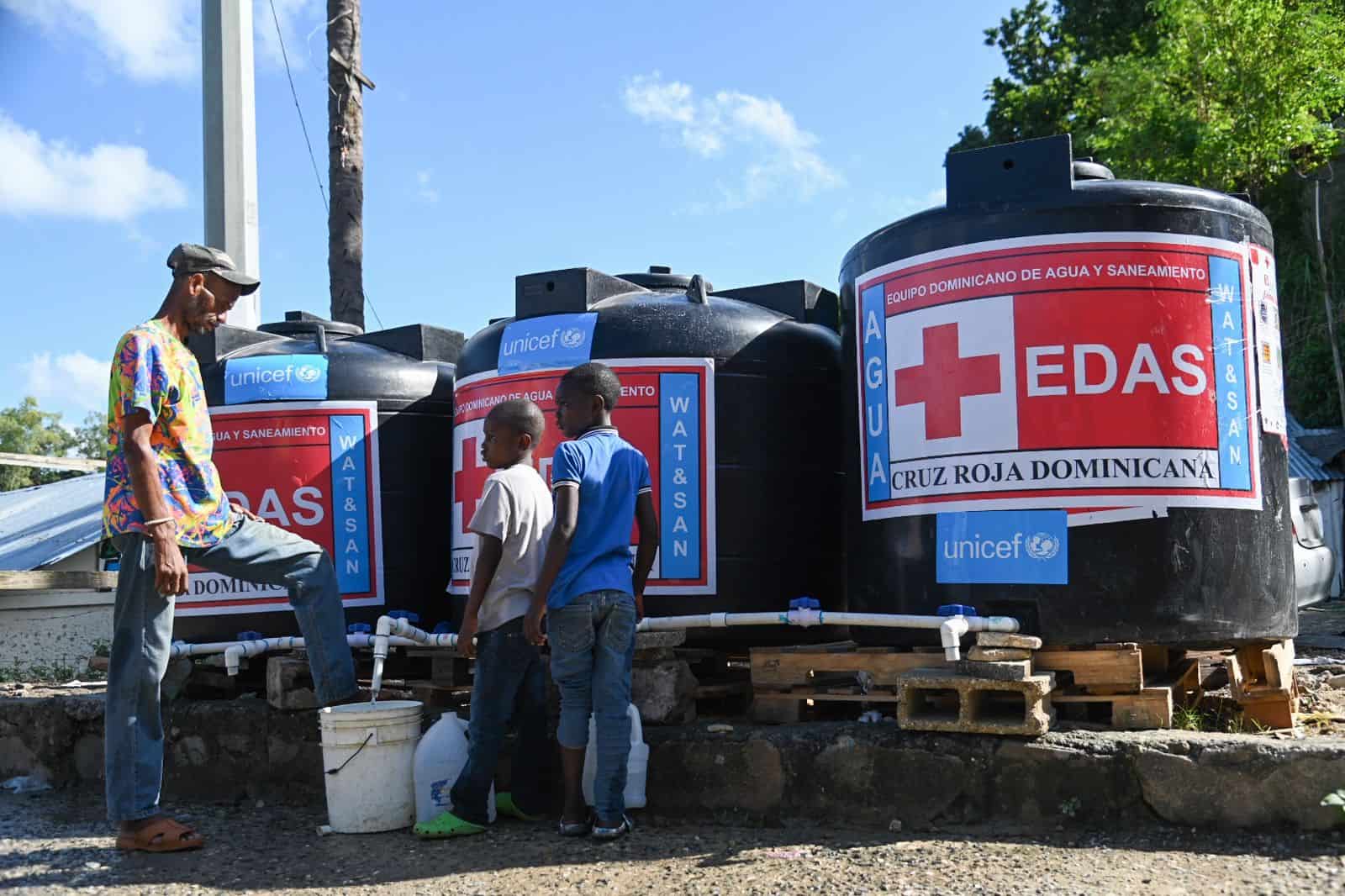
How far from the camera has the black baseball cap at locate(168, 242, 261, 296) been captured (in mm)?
4531

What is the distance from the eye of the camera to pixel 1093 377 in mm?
4352

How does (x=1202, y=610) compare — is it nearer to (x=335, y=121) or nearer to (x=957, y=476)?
(x=957, y=476)

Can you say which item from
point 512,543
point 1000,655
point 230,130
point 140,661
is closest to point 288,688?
point 140,661

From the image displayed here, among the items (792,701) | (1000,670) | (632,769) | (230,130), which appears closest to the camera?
(1000,670)

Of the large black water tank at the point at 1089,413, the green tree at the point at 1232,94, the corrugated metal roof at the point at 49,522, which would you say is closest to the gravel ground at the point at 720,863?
the large black water tank at the point at 1089,413

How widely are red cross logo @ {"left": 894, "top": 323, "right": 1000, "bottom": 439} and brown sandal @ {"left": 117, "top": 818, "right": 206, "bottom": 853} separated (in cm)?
311

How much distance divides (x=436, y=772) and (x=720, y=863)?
128cm

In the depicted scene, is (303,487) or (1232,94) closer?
(303,487)

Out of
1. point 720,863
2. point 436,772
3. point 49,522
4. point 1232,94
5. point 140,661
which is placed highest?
point 1232,94

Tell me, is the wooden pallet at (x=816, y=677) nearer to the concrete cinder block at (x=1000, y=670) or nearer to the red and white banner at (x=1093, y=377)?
the concrete cinder block at (x=1000, y=670)

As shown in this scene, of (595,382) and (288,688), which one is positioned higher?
(595,382)

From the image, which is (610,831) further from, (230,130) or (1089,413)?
(230,130)

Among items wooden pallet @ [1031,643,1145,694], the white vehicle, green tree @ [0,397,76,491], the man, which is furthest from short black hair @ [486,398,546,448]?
green tree @ [0,397,76,491]

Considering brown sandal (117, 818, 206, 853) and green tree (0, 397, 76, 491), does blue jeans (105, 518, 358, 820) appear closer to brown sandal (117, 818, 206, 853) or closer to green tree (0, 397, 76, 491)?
brown sandal (117, 818, 206, 853)
